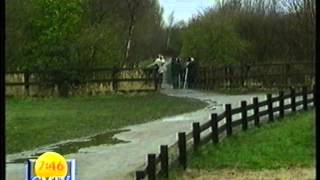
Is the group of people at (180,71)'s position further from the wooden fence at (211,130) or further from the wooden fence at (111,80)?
the wooden fence at (211,130)

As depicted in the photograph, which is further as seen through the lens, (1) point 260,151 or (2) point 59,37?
(2) point 59,37

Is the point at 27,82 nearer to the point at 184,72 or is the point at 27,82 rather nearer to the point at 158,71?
the point at 158,71

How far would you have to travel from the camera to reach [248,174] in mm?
10445

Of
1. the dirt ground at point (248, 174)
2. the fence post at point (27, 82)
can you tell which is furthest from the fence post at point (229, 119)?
the fence post at point (27, 82)

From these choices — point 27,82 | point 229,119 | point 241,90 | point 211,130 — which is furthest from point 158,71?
point 211,130

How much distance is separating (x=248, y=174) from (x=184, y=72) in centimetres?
2339

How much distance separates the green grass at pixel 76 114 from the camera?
16.1 metres

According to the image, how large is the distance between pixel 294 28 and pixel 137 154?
19.7 meters

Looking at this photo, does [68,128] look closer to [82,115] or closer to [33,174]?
[82,115]

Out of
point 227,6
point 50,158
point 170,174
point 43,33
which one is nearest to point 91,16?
point 43,33

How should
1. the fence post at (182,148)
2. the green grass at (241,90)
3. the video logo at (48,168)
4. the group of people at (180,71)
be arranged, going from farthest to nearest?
the group of people at (180,71) < the green grass at (241,90) < the fence post at (182,148) < the video logo at (48,168)

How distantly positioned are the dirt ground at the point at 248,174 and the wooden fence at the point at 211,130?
12.8 inches

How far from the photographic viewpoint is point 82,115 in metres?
21.2

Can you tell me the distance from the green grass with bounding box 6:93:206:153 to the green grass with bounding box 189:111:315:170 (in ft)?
12.7
